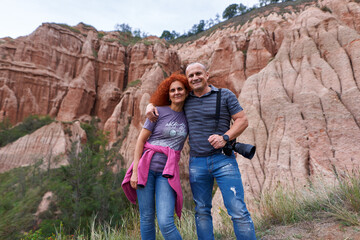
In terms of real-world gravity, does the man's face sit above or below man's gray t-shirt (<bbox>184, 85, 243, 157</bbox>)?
above

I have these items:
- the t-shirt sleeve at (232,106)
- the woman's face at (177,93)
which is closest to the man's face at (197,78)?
the woman's face at (177,93)

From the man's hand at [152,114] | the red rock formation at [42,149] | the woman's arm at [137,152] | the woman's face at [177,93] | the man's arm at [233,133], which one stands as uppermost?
the woman's face at [177,93]

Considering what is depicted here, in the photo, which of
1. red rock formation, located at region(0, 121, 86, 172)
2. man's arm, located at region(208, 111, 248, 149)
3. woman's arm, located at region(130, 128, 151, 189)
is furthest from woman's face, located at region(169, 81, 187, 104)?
red rock formation, located at region(0, 121, 86, 172)

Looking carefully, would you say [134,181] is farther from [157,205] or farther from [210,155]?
[210,155]

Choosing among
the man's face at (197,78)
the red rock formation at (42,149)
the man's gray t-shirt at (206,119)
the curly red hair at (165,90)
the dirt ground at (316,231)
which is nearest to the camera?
the dirt ground at (316,231)

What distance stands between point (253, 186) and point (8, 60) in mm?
33732

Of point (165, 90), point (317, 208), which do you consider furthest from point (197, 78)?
point (317, 208)

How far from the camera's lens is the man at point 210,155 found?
204 centimetres

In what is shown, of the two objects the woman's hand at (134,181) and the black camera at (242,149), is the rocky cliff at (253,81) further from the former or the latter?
the woman's hand at (134,181)

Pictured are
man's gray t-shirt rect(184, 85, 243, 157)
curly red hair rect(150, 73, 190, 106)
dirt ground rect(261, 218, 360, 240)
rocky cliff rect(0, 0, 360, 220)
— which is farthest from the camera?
rocky cliff rect(0, 0, 360, 220)

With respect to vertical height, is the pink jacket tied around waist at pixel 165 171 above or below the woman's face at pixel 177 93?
below

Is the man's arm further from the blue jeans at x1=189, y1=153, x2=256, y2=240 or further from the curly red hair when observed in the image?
the curly red hair

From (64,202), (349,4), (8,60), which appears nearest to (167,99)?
(64,202)

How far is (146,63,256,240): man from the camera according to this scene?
2035 mm
